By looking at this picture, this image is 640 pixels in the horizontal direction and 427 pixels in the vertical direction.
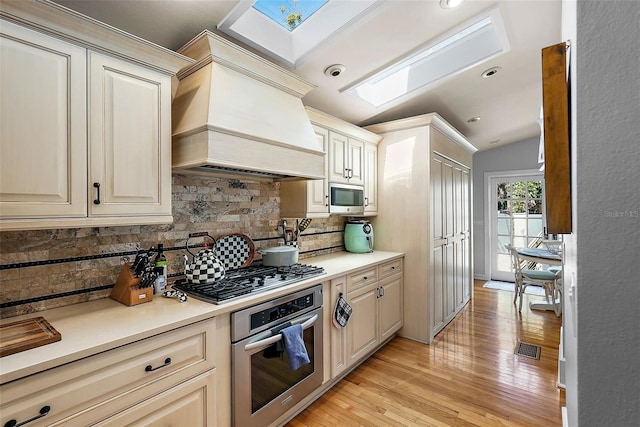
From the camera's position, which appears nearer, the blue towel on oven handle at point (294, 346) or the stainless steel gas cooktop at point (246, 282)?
the stainless steel gas cooktop at point (246, 282)

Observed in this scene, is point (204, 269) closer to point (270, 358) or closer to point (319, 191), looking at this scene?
point (270, 358)

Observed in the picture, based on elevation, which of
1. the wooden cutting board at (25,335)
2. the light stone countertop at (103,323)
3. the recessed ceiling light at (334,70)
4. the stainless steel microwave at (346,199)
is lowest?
the light stone countertop at (103,323)

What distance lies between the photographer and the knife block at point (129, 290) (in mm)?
1505

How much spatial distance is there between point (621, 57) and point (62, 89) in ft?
6.08

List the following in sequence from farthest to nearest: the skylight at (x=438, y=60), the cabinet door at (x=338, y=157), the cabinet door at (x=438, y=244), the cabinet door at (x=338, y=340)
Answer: the cabinet door at (x=438, y=244), the cabinet door at (x=338, y=157), the skylight at (x=438, y=60), the cabinet door at (x=338, y=340)

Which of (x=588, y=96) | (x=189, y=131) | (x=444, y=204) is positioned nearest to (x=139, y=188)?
(x=189, y=131)

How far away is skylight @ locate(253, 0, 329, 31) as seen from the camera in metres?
2.00

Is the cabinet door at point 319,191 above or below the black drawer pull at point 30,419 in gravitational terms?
above

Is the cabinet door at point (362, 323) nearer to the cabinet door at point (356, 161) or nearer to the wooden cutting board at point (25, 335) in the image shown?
the cabinet door at point (356, 161)

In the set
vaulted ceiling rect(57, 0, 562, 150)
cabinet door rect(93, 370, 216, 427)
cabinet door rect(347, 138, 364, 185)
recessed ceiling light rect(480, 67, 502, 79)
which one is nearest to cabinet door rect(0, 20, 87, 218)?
vaulted ceiling rect(57, 0, 562, 150)

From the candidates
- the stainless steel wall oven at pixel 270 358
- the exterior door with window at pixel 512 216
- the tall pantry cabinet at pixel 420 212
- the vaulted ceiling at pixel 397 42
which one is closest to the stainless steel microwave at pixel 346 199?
the tall pantry cabinet at pixel 420 212

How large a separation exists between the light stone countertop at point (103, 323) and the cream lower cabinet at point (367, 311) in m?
0.70

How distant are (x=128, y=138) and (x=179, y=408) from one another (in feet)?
4.07

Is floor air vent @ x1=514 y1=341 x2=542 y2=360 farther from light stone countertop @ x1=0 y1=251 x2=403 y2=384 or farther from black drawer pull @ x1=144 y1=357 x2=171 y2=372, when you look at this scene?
black drawer pull @ x1=144 y1=357 x2=171 y2=372
